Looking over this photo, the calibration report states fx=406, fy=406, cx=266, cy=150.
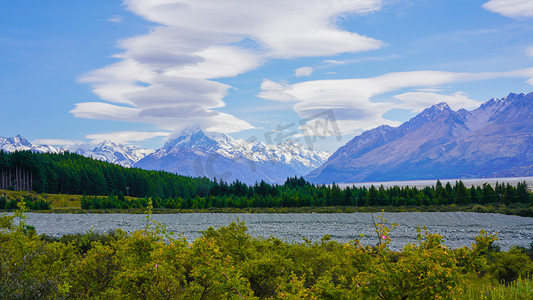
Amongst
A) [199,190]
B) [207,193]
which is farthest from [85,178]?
[207,193]

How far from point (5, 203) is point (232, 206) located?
42.8m

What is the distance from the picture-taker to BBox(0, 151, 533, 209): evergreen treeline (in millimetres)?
72812

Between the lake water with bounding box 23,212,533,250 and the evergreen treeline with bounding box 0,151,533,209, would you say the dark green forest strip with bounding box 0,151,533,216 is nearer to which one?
the evergreen treeline with bounding box 0,151,533,209

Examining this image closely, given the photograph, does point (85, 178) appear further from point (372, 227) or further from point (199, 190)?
point (372, 227)

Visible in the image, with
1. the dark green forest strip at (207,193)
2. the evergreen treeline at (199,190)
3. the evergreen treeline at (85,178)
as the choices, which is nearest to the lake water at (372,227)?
the dark green forest strip at (207,193)

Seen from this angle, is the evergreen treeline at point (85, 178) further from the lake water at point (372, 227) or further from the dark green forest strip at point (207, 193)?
the lake water at point (372, 227)

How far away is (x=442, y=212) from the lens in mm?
59438

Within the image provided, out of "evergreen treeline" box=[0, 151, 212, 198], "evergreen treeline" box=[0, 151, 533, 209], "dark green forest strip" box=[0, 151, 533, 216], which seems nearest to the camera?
"dark green forest strip" box=[0, 151, 533, 216]

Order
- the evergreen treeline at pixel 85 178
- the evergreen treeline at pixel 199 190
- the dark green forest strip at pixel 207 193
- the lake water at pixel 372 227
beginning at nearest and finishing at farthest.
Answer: the lake water at pixel 372 227, the dark green forest strip at pixel 207 193, the evergreen treeline at pixel 199 190, the evergreen treeline at pixel 85 178

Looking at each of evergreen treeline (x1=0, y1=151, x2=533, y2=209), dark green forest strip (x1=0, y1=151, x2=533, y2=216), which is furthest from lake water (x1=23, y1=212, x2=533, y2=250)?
evergreen treeline (x1=0, y1=151, x2=533, y2=209)

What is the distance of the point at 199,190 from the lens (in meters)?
128

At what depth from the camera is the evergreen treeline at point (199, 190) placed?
72.8 meters

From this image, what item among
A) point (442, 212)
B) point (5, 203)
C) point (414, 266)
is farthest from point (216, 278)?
point (5, 203)

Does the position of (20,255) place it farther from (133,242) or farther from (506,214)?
(506,214)
